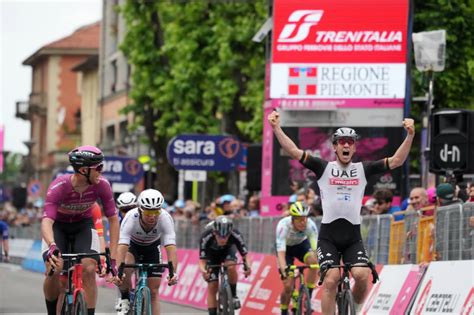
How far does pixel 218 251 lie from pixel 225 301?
1.14 metres

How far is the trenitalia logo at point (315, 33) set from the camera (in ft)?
93.2

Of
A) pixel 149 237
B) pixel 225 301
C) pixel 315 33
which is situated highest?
pixel 315 33

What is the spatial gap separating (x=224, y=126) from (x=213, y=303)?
81.4 ft

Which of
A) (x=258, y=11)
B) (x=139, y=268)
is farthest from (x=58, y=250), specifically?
(x=258, y=11)

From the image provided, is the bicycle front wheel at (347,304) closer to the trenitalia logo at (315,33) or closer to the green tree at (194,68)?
the trenitalia logo at (315,33)

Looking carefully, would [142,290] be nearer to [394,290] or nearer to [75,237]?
[75,237]

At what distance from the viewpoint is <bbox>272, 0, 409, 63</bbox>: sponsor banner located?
28.3 metres

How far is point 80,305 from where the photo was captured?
14.2 meters

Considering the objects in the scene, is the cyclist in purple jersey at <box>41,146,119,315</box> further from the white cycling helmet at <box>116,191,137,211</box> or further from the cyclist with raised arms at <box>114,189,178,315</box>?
the white cycling helmet at <box>116,191,137,211</box>

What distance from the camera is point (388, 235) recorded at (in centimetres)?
1994

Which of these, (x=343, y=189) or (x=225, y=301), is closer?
(x=343, y=189)

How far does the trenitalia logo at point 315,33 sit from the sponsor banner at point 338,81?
0.48 meters

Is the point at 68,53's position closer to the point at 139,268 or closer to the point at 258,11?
the point at 258,11

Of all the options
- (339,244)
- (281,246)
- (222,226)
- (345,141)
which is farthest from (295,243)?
(345,141)
